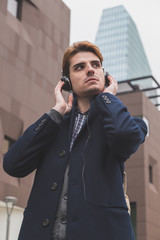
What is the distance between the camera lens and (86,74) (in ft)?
9.07

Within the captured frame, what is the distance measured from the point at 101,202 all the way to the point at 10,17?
21.5 meters

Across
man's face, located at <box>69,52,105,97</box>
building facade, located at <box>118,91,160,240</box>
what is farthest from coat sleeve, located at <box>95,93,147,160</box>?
building facade, located at <box>118,91,160,240</box>

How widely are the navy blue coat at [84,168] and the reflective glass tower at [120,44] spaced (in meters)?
145

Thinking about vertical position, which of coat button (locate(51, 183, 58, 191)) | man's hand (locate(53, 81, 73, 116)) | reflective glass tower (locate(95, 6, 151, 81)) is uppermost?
reflective glass tower (locate(95, 6, 151, 81))

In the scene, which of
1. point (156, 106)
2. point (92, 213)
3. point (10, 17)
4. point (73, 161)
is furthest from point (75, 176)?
point (156, 106)

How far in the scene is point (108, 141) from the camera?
2.35 meters

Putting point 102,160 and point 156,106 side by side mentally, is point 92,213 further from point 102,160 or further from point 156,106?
point 156,106

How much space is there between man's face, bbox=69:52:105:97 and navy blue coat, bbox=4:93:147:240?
0.46 ft

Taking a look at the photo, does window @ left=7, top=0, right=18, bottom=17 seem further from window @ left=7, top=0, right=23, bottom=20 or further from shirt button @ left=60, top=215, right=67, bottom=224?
shirt button @ left=60, top=215, right=67, bottom=224

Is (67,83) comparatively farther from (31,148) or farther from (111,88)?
(31,148)

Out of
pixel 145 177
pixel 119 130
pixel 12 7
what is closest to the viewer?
pixel 119 130

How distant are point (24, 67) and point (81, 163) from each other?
20.3 meters

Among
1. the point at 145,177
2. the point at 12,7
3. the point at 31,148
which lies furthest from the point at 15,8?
the point at 31,148

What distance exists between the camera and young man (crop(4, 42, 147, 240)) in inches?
85.8
